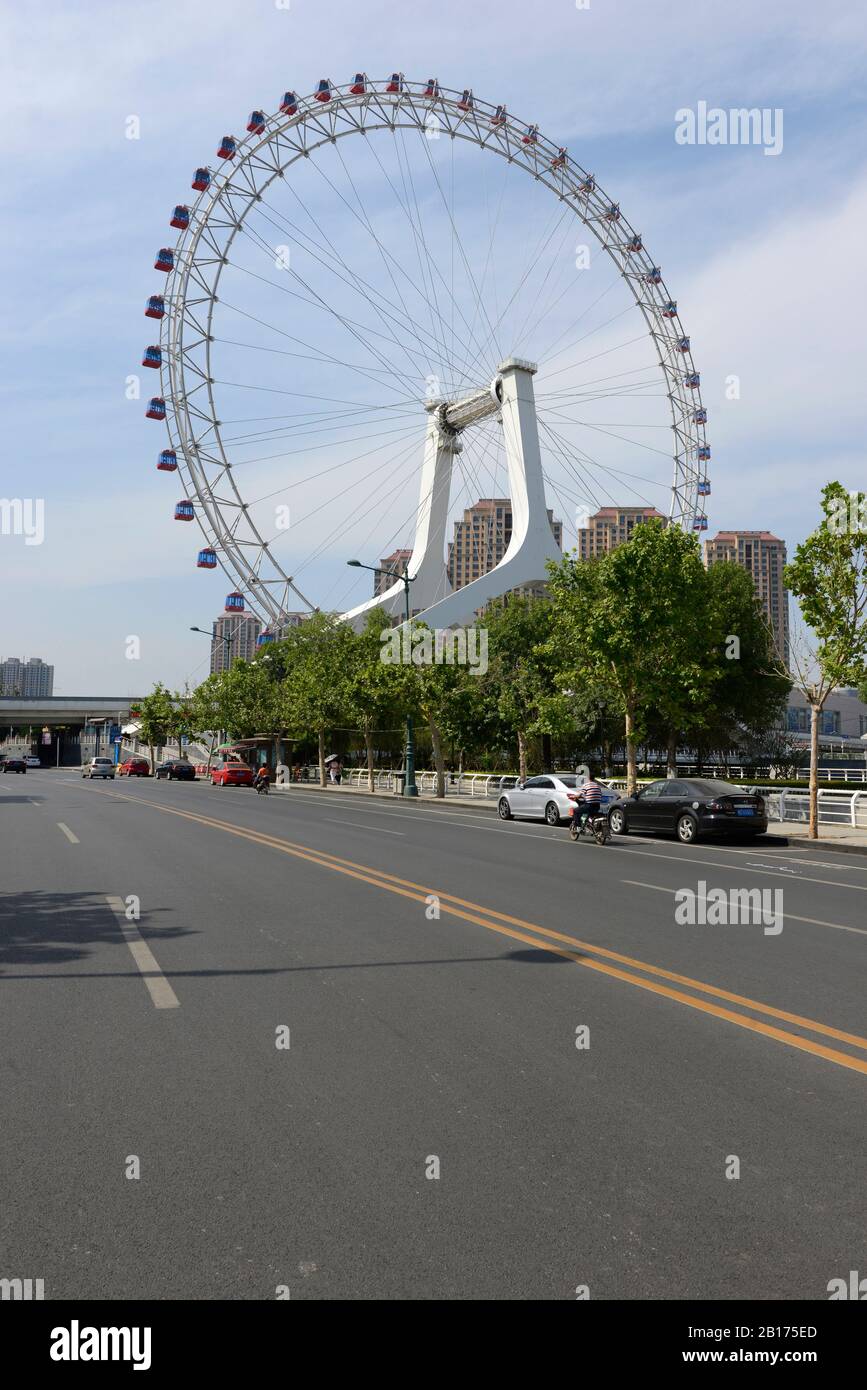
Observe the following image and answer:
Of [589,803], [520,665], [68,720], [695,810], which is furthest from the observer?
[68,720]

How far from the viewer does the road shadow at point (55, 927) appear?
874 centimetres

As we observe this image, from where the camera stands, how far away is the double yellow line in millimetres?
6270

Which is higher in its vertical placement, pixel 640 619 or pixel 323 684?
pixel 640 619

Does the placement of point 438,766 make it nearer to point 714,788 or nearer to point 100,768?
point 714,788

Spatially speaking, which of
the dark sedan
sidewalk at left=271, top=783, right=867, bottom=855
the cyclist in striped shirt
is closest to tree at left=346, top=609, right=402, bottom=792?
sidewalk at left=271, top=783, right=867, bottom=855

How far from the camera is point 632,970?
27.0ft

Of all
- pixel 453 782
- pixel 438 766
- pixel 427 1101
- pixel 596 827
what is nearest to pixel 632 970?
pixel 427 1101

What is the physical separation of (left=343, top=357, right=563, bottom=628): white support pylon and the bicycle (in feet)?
98.3

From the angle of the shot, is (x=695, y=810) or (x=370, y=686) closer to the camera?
(x=695, y=810)

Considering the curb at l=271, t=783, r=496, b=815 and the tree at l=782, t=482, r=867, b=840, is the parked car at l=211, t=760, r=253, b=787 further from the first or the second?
the tree at l=782, t=482, r=867, b=840

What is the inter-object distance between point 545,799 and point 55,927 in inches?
779

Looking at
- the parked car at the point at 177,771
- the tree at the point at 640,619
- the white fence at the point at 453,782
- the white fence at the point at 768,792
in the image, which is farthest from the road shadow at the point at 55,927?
the parked car at the point at 177,771

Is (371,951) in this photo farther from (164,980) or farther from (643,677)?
(643,677)

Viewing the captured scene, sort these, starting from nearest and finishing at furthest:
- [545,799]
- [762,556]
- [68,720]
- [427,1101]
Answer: [427,1101]
[545,799]
[762,556]
[68,720]
